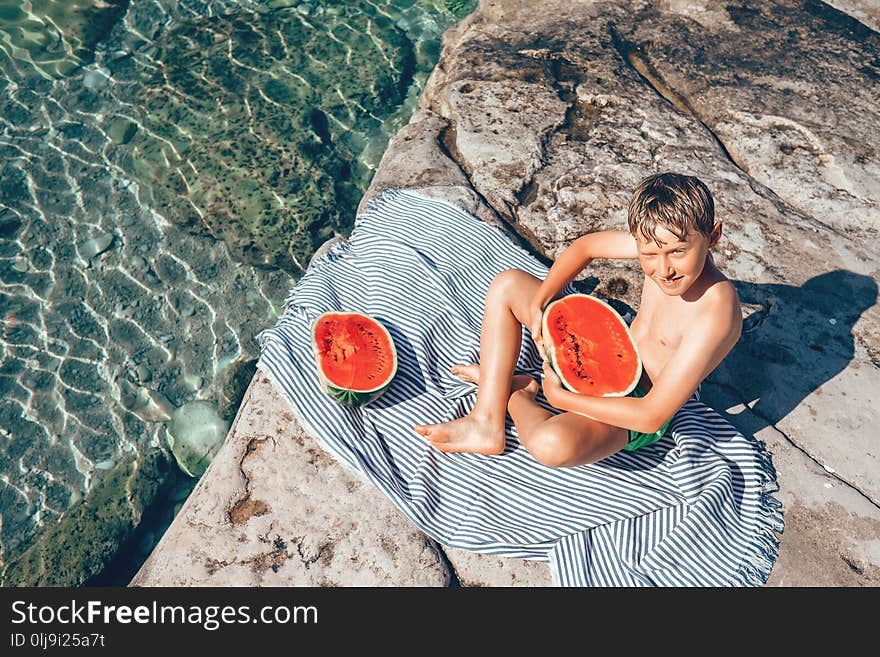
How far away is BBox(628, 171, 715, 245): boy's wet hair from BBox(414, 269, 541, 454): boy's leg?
0.99 meters

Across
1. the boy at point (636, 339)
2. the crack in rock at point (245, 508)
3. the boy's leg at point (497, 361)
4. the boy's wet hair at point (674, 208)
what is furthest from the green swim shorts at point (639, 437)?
the crack in rock at point (245, 508)

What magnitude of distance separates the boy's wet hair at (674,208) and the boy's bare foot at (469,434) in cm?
144

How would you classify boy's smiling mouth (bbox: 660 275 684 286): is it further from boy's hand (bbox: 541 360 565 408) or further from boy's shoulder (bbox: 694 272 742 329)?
boy's hand (bbox: 541 360 565 408)

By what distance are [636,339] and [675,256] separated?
3.09 feet

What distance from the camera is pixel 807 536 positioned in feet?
13.5

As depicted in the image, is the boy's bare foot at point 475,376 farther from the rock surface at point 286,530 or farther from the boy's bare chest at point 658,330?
the rock surface at point 286,530

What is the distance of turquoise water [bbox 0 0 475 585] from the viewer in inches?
232

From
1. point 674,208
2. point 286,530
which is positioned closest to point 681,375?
point 674,208

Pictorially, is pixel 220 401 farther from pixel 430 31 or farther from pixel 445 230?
pixel 430 31

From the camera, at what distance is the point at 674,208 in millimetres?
3246

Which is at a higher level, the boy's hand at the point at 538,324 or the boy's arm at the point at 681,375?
the boy's arm at the point at 681,375

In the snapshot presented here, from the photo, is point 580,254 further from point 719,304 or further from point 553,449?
point 553,449

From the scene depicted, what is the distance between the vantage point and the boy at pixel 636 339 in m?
3.33

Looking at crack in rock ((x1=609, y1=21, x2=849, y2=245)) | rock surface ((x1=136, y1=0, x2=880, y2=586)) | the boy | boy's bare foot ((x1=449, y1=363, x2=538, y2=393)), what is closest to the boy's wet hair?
the boy
